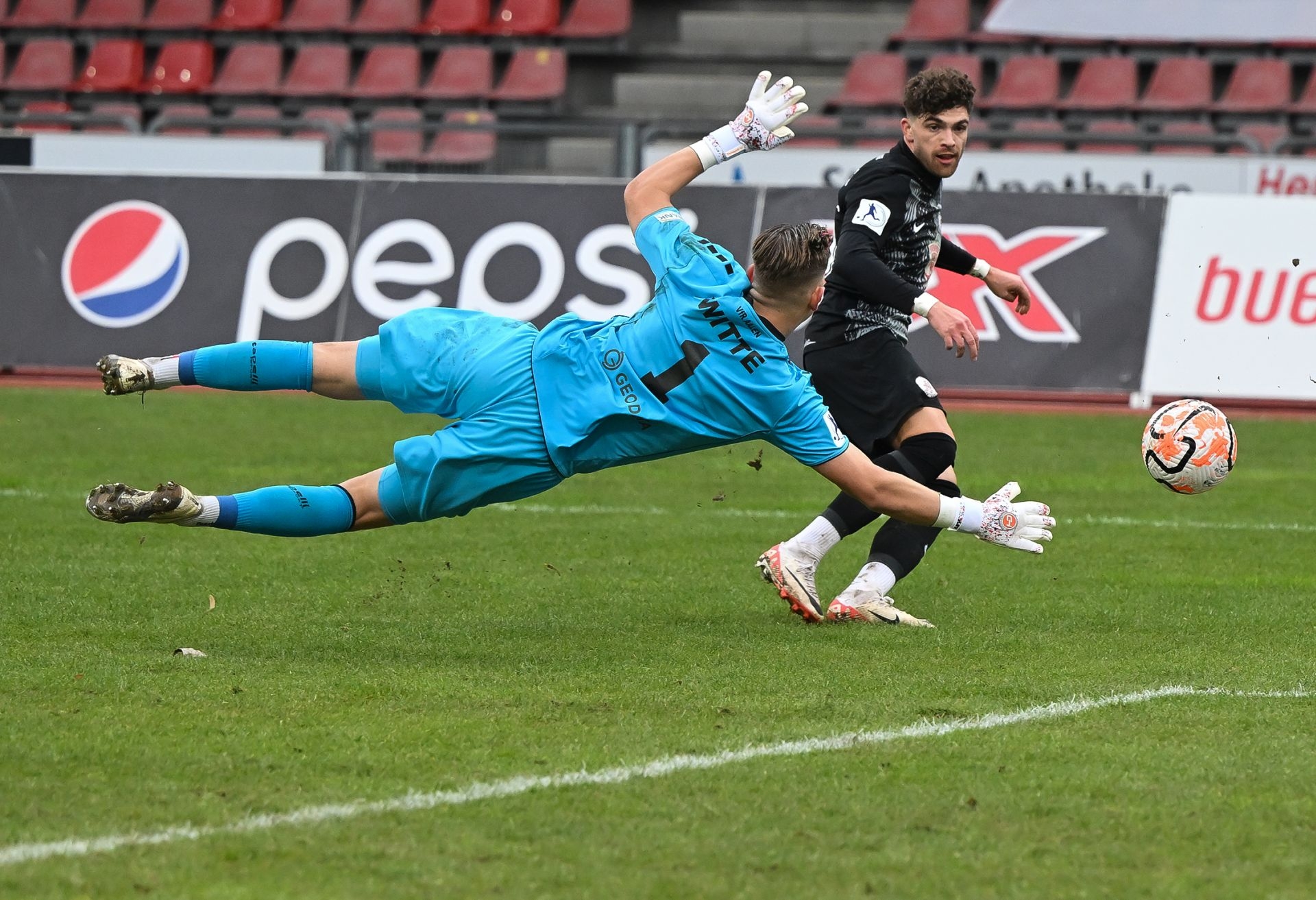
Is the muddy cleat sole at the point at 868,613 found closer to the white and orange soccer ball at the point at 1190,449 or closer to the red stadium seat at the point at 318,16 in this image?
the white and orange soccer ball at the point at 1190,449

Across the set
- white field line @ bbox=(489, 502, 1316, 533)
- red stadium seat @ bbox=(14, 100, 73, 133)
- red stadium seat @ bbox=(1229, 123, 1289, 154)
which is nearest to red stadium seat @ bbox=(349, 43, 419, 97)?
red stadium seat @ bbox=(14, 100, 73, 133)

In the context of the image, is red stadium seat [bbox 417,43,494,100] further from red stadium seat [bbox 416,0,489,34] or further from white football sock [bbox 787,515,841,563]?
white football sock [bbox 787,515,841,563]

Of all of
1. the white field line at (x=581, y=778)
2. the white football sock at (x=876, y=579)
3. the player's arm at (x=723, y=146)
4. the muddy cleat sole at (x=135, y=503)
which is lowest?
the white football sock at (x=876, y=579)

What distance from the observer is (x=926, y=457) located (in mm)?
6309

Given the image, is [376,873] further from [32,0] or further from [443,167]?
[32,0]

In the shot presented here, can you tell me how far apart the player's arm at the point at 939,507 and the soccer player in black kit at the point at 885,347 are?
2.11 ft

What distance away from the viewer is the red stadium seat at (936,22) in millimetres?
21047

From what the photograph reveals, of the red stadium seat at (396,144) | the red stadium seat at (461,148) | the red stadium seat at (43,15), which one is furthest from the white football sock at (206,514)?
the red stadium seat at (43,15)

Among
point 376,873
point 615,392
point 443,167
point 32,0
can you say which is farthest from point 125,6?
point 376,873

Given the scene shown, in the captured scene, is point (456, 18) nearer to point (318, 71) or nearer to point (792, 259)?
point (318, 71)

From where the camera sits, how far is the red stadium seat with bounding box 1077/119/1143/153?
16.9m

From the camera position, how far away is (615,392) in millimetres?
5547

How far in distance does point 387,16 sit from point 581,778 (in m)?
19.8

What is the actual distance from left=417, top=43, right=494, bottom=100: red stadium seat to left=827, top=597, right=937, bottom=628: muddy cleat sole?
16.0 m
